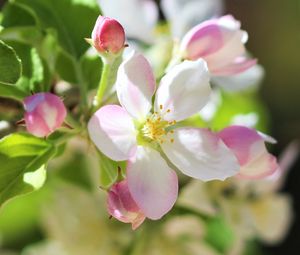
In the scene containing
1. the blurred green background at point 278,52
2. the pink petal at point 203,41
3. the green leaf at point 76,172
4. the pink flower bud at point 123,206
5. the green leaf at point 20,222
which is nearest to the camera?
the pink flower bud at point 123,206

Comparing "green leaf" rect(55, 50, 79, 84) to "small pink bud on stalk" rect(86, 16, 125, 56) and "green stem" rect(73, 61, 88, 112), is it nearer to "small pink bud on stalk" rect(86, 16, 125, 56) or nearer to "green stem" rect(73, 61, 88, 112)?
"green stem" rect(73, 61, 88, 112)

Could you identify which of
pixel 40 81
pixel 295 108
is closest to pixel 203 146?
pixel 40 81

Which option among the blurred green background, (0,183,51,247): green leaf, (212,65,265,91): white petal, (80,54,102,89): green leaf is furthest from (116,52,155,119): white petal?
the blurred green background

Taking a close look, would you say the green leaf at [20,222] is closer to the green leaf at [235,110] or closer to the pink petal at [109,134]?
the green leaf at [235,110]

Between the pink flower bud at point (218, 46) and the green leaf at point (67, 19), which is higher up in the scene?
the green leaf at point (67, 19)

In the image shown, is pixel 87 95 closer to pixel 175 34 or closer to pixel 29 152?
pixel 29 152

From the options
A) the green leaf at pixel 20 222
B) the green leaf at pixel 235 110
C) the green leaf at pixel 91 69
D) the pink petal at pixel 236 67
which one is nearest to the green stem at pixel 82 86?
the green leaf at pixel 91 69
